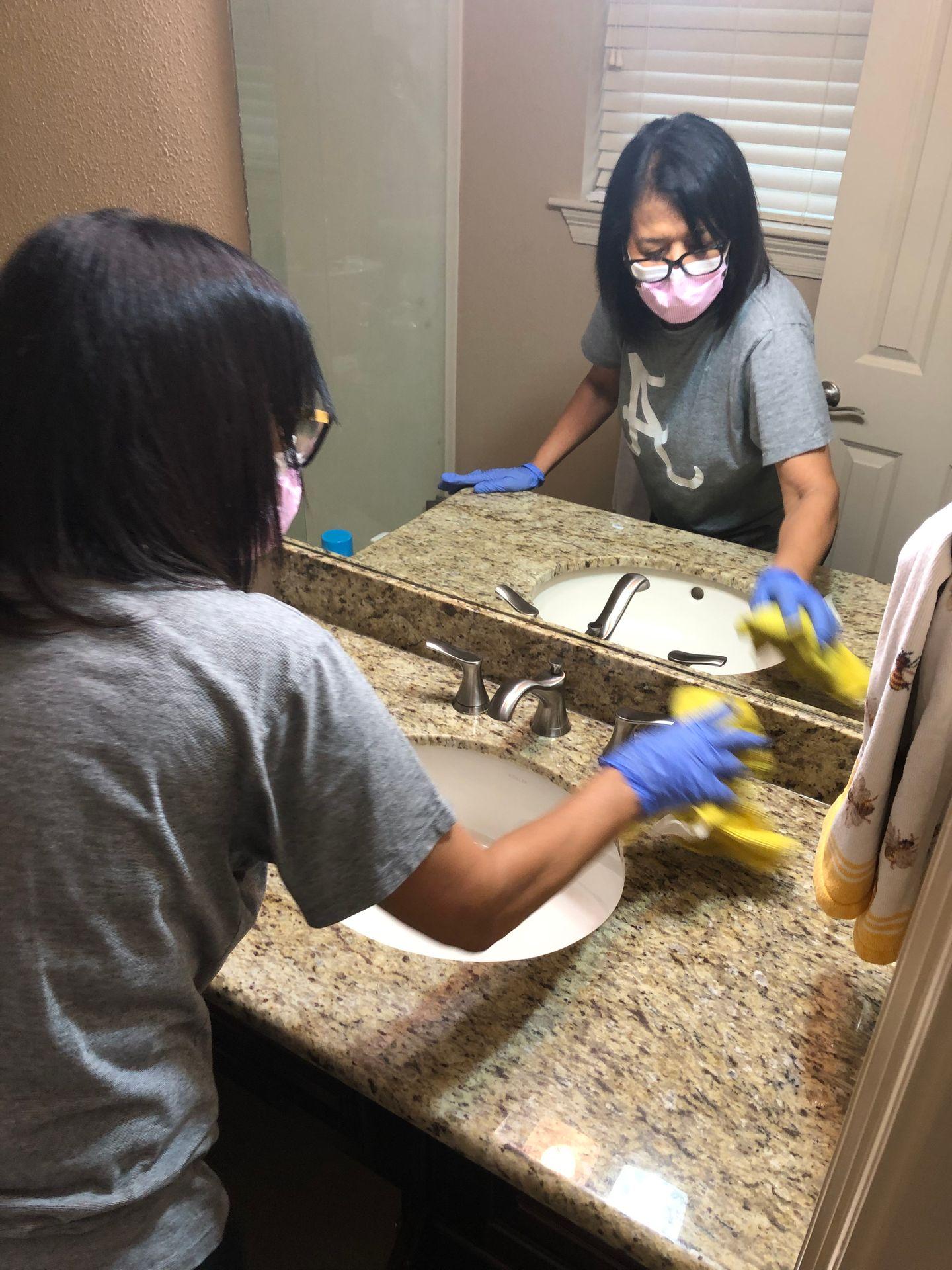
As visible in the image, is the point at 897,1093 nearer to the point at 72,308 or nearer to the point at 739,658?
the point at 72,308

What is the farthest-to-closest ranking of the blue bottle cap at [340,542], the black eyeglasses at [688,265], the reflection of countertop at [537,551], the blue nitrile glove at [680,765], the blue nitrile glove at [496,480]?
the blue bottle cap at [340,542]
the blue nitrile glove at [496,480]
the reflection of countertop at [537,551]
the black eyeglasses at [688,265]
the blue nitrile glove at [680,765]

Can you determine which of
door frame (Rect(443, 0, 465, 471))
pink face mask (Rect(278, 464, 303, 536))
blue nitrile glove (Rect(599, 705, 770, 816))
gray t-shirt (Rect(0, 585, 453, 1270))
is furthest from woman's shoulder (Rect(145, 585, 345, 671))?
door frame (Rect(443, 0, 465, 471))

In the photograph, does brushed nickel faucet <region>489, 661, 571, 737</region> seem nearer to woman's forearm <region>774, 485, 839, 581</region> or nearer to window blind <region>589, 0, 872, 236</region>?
woman's forearm <region>774, 485, 839, 581</region>

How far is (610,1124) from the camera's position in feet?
2.27

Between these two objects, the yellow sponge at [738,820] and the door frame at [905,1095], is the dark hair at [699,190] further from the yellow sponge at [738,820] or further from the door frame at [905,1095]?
the door frame at [905,1095]

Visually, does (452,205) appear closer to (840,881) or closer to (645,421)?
Answer: (645,421)

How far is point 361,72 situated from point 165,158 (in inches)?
11.6

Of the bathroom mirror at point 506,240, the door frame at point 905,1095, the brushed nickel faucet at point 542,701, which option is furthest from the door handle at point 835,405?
the door frame at point 905,1095

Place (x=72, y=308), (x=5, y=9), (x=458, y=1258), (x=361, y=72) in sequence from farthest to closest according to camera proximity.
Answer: (x=361, y=72), (x=5, y=9), (x=458, y=1258), (x=72, y=308)

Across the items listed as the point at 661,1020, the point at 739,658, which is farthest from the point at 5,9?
the point at 661,1020

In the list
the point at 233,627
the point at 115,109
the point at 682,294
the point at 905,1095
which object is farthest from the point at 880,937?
the point at 115,109

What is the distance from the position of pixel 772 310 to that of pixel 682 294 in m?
0.10

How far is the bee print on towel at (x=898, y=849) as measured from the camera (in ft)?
1.86

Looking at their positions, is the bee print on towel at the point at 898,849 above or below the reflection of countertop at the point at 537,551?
above
